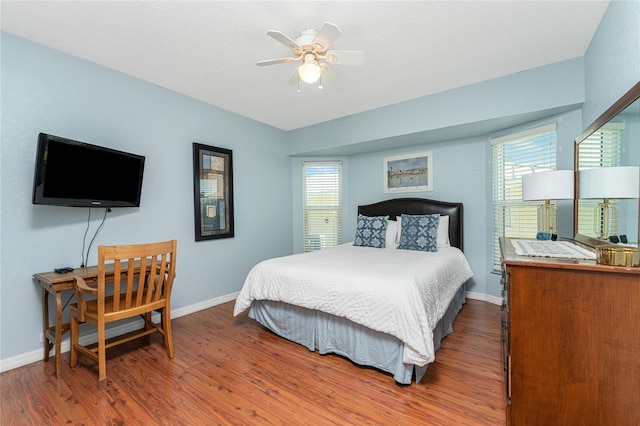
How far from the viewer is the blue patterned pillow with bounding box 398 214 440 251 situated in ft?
11.4

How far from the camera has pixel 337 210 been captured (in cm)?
510

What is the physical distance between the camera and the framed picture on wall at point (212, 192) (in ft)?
11.6

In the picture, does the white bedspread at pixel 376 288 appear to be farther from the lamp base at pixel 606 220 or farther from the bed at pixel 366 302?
the lamp base at pixel 606 220

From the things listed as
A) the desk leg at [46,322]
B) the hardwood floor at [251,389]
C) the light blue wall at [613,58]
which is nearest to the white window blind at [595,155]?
the light blue wall at [613,58]

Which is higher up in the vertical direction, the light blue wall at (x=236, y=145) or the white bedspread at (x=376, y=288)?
the light blue wall at (x=236, y=145)

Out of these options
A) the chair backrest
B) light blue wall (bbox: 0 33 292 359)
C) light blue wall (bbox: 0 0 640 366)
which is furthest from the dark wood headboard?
the chair backrest

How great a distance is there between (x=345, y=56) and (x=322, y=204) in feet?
10.2

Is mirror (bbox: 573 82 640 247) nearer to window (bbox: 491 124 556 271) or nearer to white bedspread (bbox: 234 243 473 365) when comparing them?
window (bbox: 491 124 556 271)

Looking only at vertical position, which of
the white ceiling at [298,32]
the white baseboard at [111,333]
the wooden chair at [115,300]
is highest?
the white ceiling at [298,32]

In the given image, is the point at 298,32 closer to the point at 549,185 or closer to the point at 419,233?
the point at 549,185

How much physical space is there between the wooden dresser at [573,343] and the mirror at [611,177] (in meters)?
0.39

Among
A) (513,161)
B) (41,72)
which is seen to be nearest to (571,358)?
(513,161)

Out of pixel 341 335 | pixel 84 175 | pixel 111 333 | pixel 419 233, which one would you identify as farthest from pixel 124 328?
pixel 419 233

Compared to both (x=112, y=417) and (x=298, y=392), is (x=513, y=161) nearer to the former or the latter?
(x=298, y=392)
